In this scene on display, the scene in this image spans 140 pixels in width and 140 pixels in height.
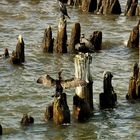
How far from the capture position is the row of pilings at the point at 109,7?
2716 centimetres

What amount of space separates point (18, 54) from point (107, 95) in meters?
5.18

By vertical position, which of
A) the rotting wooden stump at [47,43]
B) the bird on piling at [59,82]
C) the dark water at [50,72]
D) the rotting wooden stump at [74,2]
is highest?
the bird on piling at [59,82]

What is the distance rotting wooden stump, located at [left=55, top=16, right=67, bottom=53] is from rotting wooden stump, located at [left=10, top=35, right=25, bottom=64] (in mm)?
1535

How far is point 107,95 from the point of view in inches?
580

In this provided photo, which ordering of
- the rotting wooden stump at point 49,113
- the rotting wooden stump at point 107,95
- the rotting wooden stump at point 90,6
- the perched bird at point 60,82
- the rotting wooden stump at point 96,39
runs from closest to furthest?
1. the perched bird at point 60,82
2. the rotting wooden stump at point 49,113
3. the rotting wooden stump at point 107,95
4. the rotting wooden stump at point 96,39
5. the rotting wooden stump at point 90,6

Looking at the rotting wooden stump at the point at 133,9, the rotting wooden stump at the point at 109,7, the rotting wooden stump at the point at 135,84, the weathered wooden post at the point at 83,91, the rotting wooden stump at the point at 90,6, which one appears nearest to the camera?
the weathered wooden post at the point at 83,91

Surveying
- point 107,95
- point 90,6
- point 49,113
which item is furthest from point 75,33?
point 90,6

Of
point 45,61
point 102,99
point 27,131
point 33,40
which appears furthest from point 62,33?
point 27,131

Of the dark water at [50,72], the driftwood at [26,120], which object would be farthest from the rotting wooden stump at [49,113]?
the driftwood at [26,120]

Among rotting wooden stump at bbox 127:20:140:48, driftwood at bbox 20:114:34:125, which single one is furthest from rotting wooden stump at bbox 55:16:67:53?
driftwood at bbox 20:114:34:125

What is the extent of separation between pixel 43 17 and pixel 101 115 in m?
13.2

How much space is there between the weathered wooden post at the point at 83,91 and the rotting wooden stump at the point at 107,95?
41 centimetres

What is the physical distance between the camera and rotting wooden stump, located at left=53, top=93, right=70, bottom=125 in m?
13.3

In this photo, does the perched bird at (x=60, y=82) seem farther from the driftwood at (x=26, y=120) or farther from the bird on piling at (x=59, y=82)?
the driftwood at (x=26, y=120)
